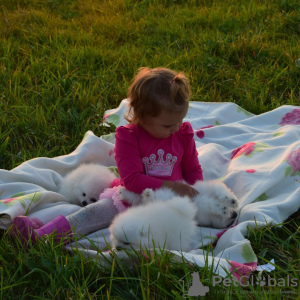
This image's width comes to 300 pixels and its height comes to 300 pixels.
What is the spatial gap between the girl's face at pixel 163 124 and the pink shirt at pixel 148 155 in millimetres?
78

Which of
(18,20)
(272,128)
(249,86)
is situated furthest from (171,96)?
(18,20)

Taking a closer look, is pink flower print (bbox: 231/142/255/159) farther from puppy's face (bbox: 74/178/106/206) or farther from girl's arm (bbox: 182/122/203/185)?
puppy's face (bbox: 74/178/106/206)

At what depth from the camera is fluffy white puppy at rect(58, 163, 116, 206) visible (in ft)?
9.46

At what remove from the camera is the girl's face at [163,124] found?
2.60m

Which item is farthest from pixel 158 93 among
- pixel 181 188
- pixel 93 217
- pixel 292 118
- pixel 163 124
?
pixel 292 118

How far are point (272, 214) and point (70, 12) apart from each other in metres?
3.86

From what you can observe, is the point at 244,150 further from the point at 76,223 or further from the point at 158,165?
the point at 76,223

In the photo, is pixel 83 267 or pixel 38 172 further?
pixel 38 172

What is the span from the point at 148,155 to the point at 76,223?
1.81 ft

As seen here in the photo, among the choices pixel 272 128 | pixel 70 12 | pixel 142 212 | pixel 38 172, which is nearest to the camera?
pixel 142 212

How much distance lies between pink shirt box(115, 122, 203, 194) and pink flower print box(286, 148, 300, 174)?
2.13 feet

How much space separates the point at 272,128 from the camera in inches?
145

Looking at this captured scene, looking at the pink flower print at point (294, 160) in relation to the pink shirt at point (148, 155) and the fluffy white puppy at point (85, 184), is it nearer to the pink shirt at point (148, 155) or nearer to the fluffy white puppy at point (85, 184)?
the pink shirt at point (148, 155)

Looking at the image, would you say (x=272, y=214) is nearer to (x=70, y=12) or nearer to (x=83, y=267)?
(x=83, y=267)
